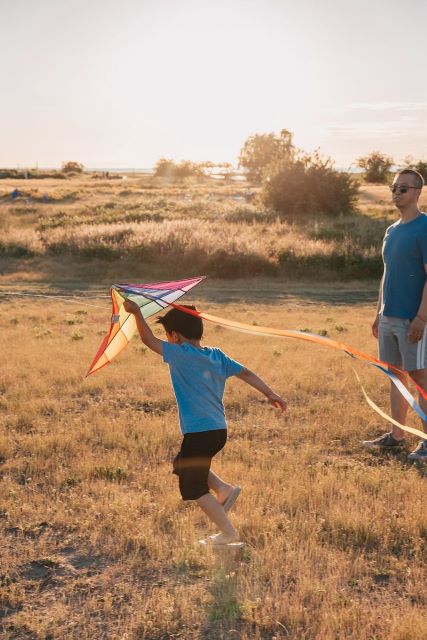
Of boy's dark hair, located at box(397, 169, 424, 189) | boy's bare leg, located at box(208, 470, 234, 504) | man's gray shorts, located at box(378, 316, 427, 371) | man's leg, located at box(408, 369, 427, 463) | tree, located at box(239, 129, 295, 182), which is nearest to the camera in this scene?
boy's bare leg, located at box(208, 470, 234, 504)

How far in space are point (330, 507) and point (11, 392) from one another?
506 cm

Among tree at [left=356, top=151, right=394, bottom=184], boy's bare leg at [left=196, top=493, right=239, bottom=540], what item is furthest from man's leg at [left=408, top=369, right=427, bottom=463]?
tree at [left=356, top=151, right=394, bottom=184]

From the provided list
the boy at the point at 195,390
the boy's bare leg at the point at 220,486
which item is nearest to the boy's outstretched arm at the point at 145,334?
the boy at the point at 195,390

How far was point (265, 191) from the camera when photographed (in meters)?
42.8

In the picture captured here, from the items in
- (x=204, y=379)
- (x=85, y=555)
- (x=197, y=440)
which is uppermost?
(x=204, y=379)

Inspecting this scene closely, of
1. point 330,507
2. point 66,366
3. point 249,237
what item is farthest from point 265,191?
point 330,507

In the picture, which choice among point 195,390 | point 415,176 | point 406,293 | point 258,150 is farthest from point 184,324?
point 258,150

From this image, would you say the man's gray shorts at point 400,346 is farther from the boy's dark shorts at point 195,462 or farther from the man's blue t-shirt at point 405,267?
the boy's dark shorts at point 195,462

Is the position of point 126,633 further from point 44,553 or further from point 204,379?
point 204,379

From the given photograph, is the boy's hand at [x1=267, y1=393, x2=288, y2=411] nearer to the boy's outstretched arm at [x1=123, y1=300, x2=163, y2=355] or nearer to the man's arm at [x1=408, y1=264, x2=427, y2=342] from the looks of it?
the boy's outstretched arm at [x1=123, y1=300, x2=163, y2=355]

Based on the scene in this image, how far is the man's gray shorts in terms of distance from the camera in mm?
6285

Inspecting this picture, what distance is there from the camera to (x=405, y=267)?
6.25m

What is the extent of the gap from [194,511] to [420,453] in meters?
2.50

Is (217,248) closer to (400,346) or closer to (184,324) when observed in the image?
(400,346)
